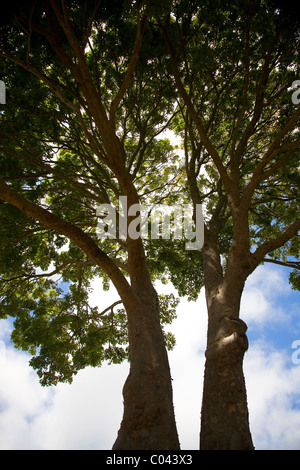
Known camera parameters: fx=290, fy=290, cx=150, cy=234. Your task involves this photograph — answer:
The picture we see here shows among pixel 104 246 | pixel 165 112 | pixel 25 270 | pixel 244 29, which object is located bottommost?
pixel 25 270

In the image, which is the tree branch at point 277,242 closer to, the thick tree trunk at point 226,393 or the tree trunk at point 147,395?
the thick tree trunk at point 226,393

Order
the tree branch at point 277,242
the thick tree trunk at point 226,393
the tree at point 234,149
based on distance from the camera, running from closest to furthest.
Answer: the thick tree trunk at point 226,393, the tree at point 234,149, the tree branch at point 277,242

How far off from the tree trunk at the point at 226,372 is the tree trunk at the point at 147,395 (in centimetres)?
42

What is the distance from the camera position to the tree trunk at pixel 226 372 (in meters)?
2.79

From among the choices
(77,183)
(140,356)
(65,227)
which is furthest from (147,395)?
(77,183)

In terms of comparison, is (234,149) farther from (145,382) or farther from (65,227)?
(145,382)

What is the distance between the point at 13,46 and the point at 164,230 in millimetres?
6134

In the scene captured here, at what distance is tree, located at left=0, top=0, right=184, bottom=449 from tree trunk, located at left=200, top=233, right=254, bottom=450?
43 centimetres

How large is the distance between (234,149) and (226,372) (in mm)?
4327

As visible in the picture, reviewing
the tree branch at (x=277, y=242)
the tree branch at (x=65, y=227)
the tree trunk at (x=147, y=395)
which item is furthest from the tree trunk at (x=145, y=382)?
the tree branch at (x=277, y=242)
